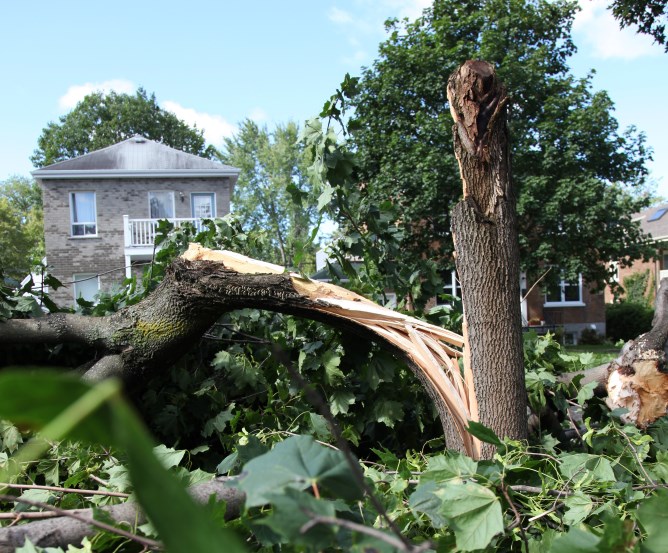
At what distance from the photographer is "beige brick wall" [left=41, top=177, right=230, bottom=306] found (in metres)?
27.2

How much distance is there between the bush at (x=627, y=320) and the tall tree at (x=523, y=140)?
10.8 metres

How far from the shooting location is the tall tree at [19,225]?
37062 mm

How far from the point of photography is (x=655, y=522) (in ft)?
2.49

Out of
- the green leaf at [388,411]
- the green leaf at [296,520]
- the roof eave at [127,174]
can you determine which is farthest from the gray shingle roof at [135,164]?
the green leaf at [296,520]

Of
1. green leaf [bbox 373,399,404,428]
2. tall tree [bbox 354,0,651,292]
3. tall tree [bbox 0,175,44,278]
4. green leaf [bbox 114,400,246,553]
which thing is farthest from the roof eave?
green leaf [bbox 114,400,246,553]

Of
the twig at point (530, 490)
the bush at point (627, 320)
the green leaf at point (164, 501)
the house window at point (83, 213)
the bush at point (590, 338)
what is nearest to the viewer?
the green leaf at point (164, 501)

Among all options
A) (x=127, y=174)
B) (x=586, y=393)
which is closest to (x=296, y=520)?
(x=586, y=393)

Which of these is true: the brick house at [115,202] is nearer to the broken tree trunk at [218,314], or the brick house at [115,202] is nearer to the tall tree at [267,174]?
the tall tree at [267,174]

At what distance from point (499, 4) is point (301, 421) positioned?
22622 millimetres

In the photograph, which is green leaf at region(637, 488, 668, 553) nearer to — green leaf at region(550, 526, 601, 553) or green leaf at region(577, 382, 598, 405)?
green leaf at region(550, 526, 601, 553)

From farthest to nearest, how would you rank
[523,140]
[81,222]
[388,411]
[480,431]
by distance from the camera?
[81,222] → [523,140] → [388,411] → [480,431]

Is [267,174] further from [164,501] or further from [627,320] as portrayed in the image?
[164,501]

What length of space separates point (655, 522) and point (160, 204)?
96.8ft

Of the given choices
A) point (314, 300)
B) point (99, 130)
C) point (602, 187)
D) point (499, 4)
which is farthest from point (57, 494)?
point (99, 130)
